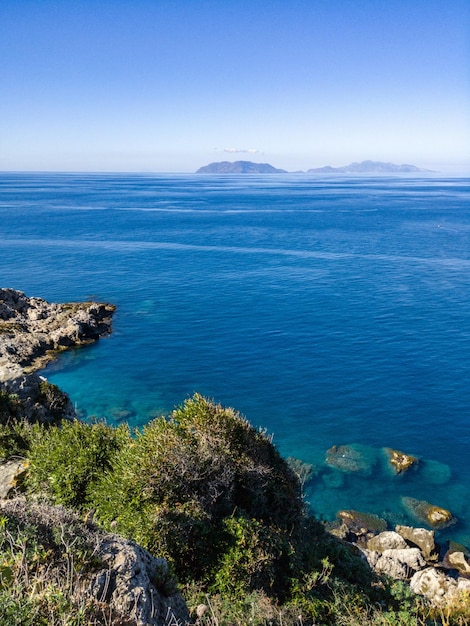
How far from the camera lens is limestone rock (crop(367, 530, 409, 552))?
2552 cm

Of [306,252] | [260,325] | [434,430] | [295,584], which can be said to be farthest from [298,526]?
[306,252]

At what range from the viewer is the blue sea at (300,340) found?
35.0 m

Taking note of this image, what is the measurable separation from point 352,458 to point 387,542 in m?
8.45

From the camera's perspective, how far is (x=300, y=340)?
53.1 metres

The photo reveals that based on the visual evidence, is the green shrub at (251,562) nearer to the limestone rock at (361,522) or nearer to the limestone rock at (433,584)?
the limestone rock at (433,584)

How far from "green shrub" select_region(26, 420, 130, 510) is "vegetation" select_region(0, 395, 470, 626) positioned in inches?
1.5

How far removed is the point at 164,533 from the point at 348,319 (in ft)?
159

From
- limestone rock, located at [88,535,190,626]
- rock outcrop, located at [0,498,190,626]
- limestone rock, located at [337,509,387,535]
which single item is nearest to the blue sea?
limestone rock, located at [337,509,387,535]

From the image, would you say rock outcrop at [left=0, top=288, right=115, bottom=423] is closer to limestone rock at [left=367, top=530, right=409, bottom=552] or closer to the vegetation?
the vegetation

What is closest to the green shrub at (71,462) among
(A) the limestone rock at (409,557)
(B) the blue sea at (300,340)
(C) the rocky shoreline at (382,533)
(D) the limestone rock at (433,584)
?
(C) the rocky shoreline at (382,533)

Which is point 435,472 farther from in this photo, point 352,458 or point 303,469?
point 303,469

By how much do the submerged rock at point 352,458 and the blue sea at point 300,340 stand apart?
7.4 inches

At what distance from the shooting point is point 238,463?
54.4 ft

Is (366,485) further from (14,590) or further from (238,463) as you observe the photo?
(14,590)
